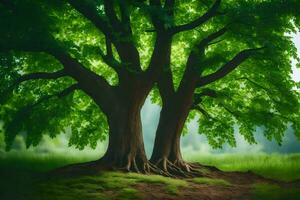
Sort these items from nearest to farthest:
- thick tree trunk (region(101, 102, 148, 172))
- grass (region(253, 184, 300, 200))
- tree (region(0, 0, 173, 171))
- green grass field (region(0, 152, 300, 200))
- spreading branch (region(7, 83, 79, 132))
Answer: green grass field (region(0, 152, 300, 200)) → grass (region(253, 184, 300, 200)) → tree (region(0, 0, 173, 171)) → thick tree trunk (region(101, 102, 148, 172)) → spreading branch (region(7, 83, 79, 132))

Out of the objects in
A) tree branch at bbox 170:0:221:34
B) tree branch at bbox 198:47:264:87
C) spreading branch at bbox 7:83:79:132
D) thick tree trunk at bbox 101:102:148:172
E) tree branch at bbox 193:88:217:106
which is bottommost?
thick tree trunk at bbox 101:102:148:172

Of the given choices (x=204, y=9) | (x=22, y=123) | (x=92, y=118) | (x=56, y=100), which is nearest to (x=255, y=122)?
(x=204, y=9)

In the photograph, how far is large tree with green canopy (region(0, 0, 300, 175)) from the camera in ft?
52.7

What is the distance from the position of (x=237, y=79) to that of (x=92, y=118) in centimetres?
781

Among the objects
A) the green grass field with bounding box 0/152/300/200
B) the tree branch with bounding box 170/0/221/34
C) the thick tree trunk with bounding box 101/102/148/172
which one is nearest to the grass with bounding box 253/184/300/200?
the green grass field with bounding box 0/152/300/200

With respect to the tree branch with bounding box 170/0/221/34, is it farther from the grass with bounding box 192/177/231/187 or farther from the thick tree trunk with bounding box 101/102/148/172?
the grass with bounding box 192/177/231/187

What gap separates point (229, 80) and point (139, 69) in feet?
21.6

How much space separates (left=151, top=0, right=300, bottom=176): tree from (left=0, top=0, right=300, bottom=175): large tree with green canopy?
0.17 feet

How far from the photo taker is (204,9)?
66.4 feet

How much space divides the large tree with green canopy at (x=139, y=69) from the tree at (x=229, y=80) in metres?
0.05

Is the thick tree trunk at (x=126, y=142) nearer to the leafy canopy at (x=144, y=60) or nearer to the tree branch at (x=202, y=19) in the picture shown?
the leafy canopy at (x=144, y=60)

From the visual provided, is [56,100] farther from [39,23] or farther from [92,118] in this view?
[39,23]

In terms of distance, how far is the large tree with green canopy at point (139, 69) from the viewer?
16062 millimetres

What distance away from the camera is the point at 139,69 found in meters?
18.7
